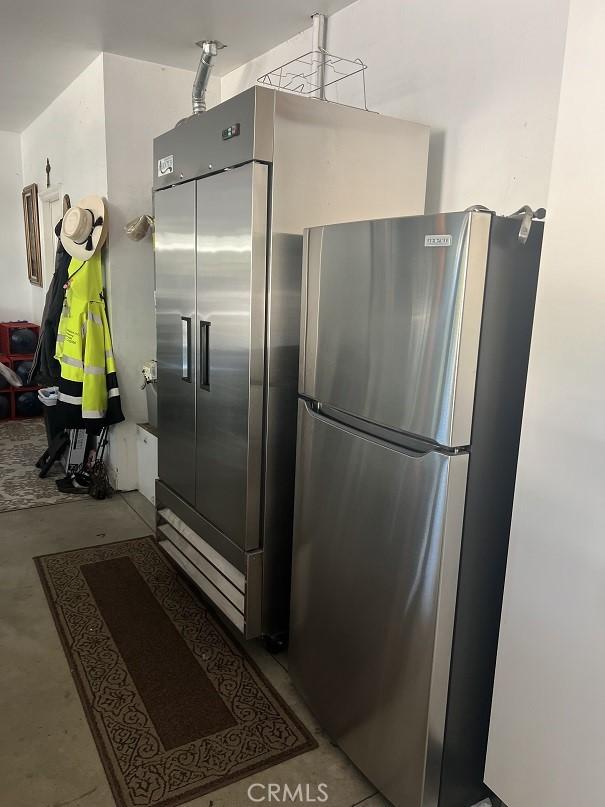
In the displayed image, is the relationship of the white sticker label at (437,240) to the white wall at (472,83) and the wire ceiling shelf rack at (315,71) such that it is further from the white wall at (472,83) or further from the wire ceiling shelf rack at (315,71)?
the wire ceiling shelf rack at (315,71)

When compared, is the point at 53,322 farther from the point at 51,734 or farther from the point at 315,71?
the point at 51,734

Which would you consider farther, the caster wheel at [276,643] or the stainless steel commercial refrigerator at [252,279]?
the caster wheel at [276,643]

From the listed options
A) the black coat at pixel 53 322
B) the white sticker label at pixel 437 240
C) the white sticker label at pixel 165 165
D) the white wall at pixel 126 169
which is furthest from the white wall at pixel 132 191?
the white sticker label at pixel 437 240

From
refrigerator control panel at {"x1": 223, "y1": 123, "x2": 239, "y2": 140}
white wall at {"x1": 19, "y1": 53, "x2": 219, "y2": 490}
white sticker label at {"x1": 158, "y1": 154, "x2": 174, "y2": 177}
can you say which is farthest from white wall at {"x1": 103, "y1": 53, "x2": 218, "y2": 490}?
refrigerator control panel at {"x1": 223, "y1": 123, "x2": 239, "y2": 140}

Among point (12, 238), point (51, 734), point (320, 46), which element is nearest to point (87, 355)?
point (320, 46)

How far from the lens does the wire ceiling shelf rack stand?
280cm

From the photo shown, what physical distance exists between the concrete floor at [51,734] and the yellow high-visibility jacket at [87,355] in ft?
3.57

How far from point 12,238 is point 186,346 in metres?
4.66

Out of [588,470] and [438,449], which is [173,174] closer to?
[438,449]

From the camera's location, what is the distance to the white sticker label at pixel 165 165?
263 cm

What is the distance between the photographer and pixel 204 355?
98.2 inches

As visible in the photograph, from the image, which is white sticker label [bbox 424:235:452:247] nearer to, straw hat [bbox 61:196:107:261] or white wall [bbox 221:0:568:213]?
white wall [bbox 221:0:568:213]

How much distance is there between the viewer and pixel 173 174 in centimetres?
263

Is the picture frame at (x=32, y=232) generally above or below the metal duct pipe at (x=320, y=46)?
below
